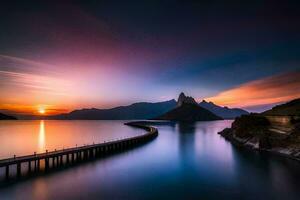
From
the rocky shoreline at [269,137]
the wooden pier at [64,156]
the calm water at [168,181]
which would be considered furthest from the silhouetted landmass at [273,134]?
the wooden pier at [64,156]

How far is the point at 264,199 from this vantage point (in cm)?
2652

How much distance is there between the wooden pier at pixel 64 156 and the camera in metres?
35.7

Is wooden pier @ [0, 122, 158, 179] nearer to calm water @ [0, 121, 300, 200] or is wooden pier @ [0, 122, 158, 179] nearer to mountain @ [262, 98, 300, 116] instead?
calm water @ [0, 121, 300, 200]

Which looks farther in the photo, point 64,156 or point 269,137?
point 269,137

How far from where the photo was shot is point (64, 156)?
5394 cm

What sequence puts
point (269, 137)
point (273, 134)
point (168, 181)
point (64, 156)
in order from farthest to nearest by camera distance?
point (273, 134) < point (269, 137) < point (64, 156) < point (168, 181)

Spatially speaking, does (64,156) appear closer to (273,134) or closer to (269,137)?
(269,137)

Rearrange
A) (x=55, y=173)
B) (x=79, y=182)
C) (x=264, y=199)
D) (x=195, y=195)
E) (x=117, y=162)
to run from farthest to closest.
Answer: (x=117, y=162)
(x=55, y=173)
(x=79, y=182)
(x=195, y=195)
(x=264, y=199)

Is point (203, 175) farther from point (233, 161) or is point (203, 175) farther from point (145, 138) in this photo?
point (145, 138)

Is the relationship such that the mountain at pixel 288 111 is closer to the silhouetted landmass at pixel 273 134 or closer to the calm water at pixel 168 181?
the silhouetted landmass at pixel 273 134

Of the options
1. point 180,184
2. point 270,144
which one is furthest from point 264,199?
point 270,144

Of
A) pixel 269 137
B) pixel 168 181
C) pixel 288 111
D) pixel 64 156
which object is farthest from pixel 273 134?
pixel 64 156

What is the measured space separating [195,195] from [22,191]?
22.0 meters

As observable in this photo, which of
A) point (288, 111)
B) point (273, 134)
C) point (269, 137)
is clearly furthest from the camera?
point (288, 111)
